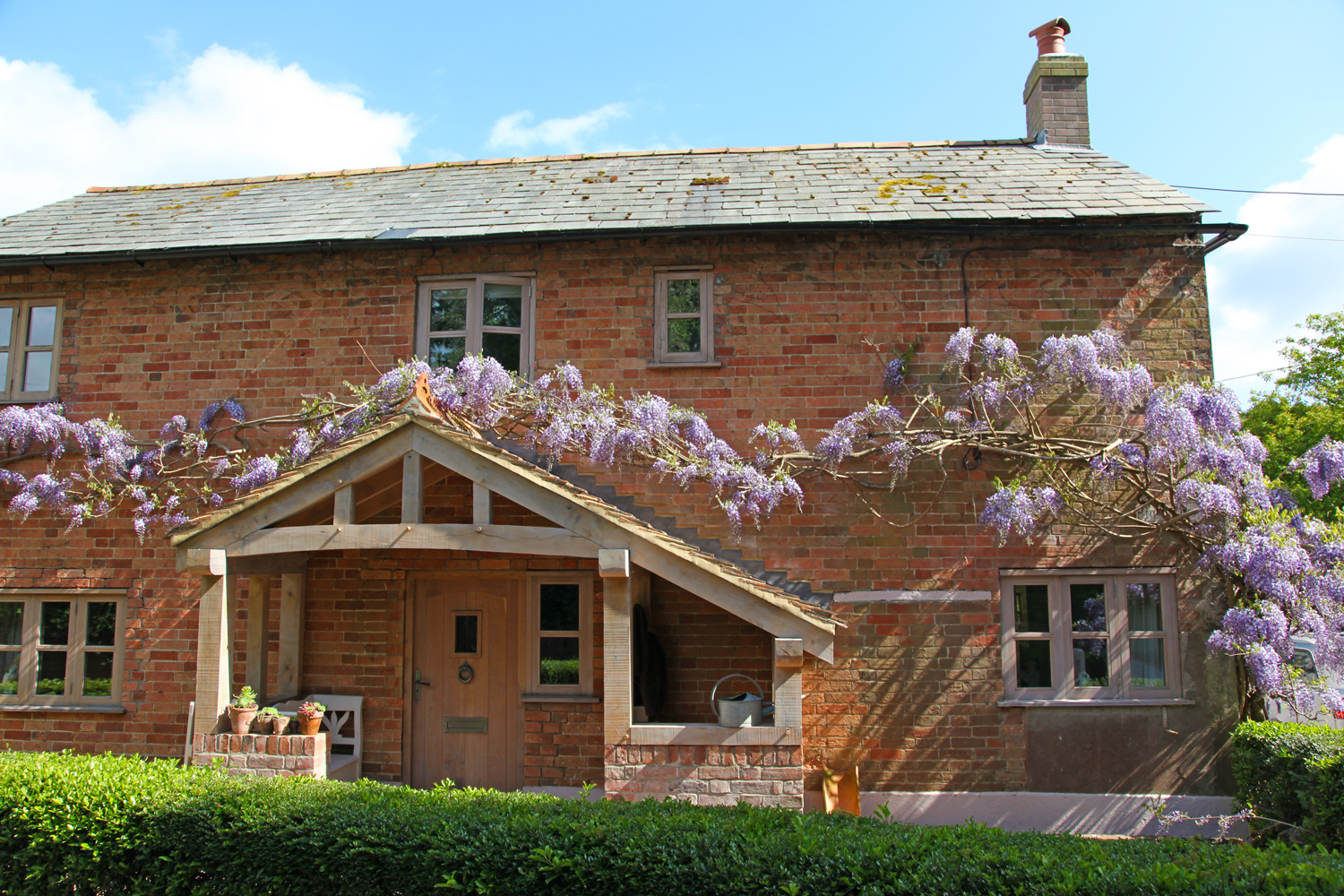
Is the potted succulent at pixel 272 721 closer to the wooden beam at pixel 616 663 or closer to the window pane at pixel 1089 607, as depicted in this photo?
the wooden beam at pixel 616 663

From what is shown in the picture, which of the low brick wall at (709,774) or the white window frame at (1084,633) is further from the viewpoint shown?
the white window frame at (1084,633)

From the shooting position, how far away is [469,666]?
8.11 metres

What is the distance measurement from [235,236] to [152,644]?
14.1 ft

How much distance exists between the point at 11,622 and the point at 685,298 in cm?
781

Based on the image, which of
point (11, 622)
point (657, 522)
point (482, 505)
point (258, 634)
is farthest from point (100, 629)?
point (657, 522)

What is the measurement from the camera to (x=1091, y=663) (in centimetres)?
779

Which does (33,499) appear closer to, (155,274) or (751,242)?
(155,274)

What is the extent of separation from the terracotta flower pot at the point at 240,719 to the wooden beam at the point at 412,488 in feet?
6.37

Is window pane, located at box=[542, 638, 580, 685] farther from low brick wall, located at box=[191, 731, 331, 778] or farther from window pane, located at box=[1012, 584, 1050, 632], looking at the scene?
window pane, located at box=[1012, 584, 1050, 632]

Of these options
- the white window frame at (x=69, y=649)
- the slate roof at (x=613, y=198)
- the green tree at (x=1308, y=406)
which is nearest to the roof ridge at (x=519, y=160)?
the slate roof at (x=613, y=198)

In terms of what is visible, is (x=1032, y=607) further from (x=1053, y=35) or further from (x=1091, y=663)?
(x=1053, y=35)

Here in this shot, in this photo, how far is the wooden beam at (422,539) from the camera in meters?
6.10

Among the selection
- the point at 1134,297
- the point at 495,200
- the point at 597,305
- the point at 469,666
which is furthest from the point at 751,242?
the point at 469,666

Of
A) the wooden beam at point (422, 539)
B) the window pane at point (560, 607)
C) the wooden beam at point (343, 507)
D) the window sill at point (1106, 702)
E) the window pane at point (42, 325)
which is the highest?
the window pane at point (42, 325)
